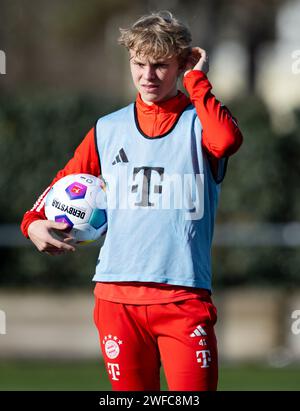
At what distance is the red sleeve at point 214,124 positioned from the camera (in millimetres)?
4297

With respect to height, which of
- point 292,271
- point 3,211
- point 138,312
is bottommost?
point 292,271

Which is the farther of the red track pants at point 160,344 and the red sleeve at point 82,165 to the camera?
the red sleeve at point 82,165

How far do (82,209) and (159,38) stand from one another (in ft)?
2.76

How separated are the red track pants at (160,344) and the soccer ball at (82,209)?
362mm

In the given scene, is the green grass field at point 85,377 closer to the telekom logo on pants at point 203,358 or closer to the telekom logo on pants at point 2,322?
the telekom logo on pants at point 2,322

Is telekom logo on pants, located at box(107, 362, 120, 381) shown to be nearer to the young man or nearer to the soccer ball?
the young man

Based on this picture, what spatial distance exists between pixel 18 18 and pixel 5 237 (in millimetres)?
7970

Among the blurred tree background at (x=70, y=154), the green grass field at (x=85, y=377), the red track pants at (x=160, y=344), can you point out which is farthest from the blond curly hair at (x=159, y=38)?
the blurred tree background at (x=70, y=154)

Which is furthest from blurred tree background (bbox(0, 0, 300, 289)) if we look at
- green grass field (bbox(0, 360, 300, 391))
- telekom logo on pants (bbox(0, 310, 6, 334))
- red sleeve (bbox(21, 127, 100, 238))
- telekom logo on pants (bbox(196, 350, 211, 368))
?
telekom logo on pants (bbox(196, 350, 211, 368))

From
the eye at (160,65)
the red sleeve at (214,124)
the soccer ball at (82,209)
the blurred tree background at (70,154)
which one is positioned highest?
the eye at (160,65)

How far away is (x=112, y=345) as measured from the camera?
14.4 feet

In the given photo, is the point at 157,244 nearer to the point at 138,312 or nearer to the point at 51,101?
the point at 138,312
